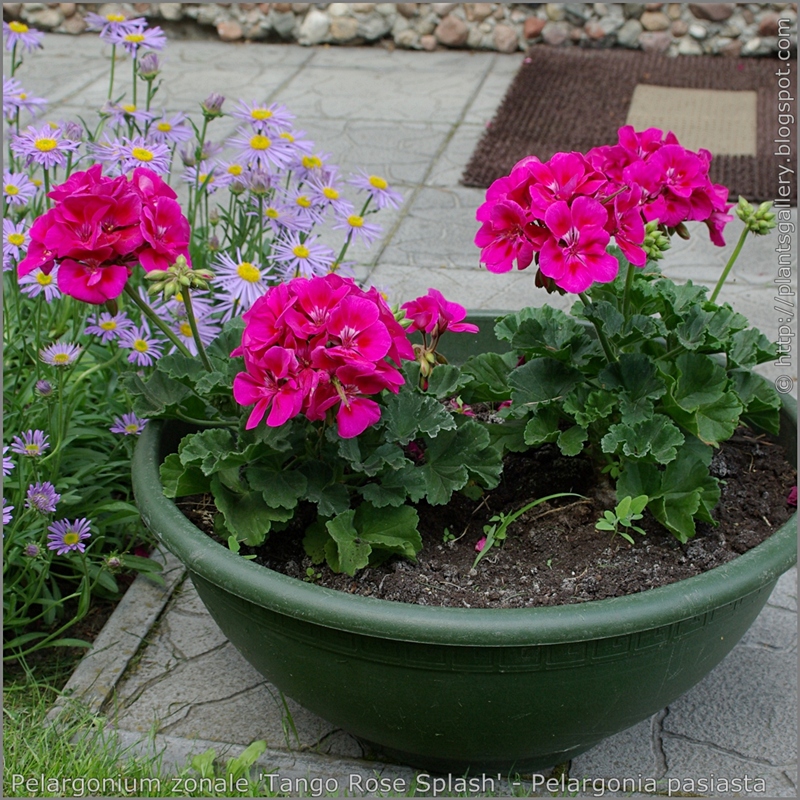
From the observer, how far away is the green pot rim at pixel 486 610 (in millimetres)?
1504

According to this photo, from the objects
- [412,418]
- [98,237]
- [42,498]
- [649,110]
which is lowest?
[649,110]

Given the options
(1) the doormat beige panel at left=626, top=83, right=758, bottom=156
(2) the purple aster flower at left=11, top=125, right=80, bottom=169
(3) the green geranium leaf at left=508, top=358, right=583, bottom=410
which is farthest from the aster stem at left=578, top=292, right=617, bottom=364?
(1) the doormat beige panel at left=626, top=83, right=758, bottom=156

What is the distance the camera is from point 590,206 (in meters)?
1.62

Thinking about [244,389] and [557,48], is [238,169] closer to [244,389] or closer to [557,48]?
[244,389]

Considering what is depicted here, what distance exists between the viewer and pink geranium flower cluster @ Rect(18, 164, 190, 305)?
1.62 metres

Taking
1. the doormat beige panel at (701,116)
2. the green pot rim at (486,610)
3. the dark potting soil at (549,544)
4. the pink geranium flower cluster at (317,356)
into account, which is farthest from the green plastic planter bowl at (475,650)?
the doormat beige panel at (701,116)

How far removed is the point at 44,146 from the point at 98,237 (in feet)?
2.47

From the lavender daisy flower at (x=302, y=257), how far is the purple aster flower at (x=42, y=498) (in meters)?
Result: 0.65

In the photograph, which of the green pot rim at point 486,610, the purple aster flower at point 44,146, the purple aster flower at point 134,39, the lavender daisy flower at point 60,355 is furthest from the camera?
the purple aster flower at point 134,39

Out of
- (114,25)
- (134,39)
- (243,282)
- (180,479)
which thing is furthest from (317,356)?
(114,25)

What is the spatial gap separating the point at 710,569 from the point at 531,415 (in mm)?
407

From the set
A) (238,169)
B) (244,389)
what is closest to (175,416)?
(244,389)

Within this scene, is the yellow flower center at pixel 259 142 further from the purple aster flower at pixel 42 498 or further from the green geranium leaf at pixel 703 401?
the green geranium leaf at pixel 703 401

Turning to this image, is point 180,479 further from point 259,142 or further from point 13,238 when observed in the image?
point 259,142
